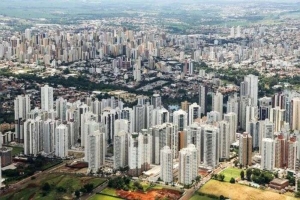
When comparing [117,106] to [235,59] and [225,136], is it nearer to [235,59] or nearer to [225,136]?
[225,136]

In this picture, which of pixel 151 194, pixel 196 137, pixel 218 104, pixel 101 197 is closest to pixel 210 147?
pixel 196 137

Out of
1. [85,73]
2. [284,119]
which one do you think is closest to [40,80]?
[85,73]

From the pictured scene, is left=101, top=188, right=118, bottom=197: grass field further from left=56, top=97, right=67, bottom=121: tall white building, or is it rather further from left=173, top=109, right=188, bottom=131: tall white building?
left=56, top=97, right=67, bottom=121: tall white building

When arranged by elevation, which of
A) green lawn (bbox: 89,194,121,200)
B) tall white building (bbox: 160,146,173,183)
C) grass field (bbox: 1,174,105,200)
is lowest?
green lawn (bbox: 89,194,121,200)

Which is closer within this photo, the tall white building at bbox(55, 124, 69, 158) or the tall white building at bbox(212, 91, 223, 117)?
the tall white building at bbox(55, 124, 69, 158)

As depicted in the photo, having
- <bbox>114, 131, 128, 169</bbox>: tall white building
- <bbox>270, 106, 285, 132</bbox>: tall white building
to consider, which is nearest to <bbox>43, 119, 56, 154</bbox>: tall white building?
<bbox>114, 131, 128, 169</bbox>: tall white building

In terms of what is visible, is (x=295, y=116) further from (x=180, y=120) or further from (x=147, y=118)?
(x=147, y=118)
